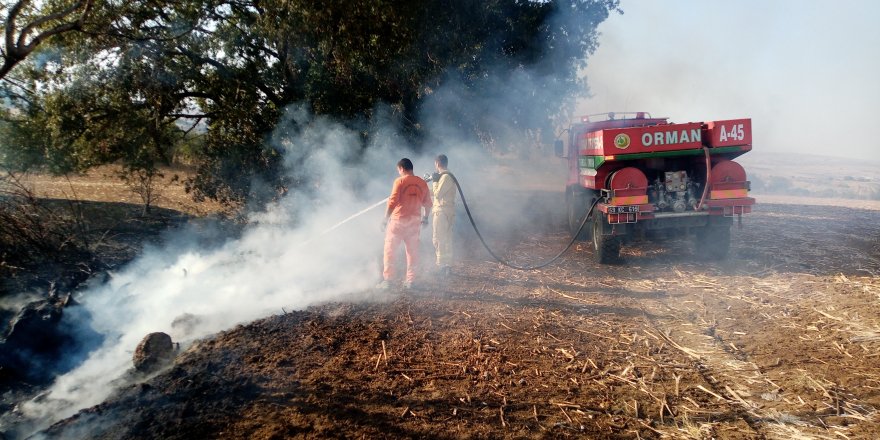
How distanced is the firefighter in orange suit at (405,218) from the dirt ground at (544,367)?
39cm

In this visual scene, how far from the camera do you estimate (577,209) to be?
10734 mm

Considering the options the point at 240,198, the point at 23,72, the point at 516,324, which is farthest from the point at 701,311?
the point at 23,72

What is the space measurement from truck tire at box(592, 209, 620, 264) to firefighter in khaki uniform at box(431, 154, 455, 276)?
2.55 meters

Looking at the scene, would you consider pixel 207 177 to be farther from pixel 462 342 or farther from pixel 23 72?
pixel 462 342

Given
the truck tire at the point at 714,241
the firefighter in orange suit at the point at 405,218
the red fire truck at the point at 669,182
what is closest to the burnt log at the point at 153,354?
the firefighter in orange suit at the point at 405,218

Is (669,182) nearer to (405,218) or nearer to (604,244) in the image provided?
(604,244)

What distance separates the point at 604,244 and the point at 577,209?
2.59m

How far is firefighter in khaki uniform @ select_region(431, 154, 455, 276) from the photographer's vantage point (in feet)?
24.1

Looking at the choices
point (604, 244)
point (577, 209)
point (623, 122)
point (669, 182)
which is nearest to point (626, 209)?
point (604, 244)

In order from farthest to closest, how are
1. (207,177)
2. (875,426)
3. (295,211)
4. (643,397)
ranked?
(207,177) → (295,211) → (643,397) → (875,426)

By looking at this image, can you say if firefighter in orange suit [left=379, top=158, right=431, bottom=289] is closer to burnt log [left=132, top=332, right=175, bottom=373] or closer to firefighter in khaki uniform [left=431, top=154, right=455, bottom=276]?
firefighter in khaki uniform [left=431, top=154, right=455, bottom=276]

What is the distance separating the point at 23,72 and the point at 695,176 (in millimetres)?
12139

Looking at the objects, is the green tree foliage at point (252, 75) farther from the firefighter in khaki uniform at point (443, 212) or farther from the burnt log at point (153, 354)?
the burnt log at point (153, 354)

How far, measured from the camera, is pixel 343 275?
7.63 m
